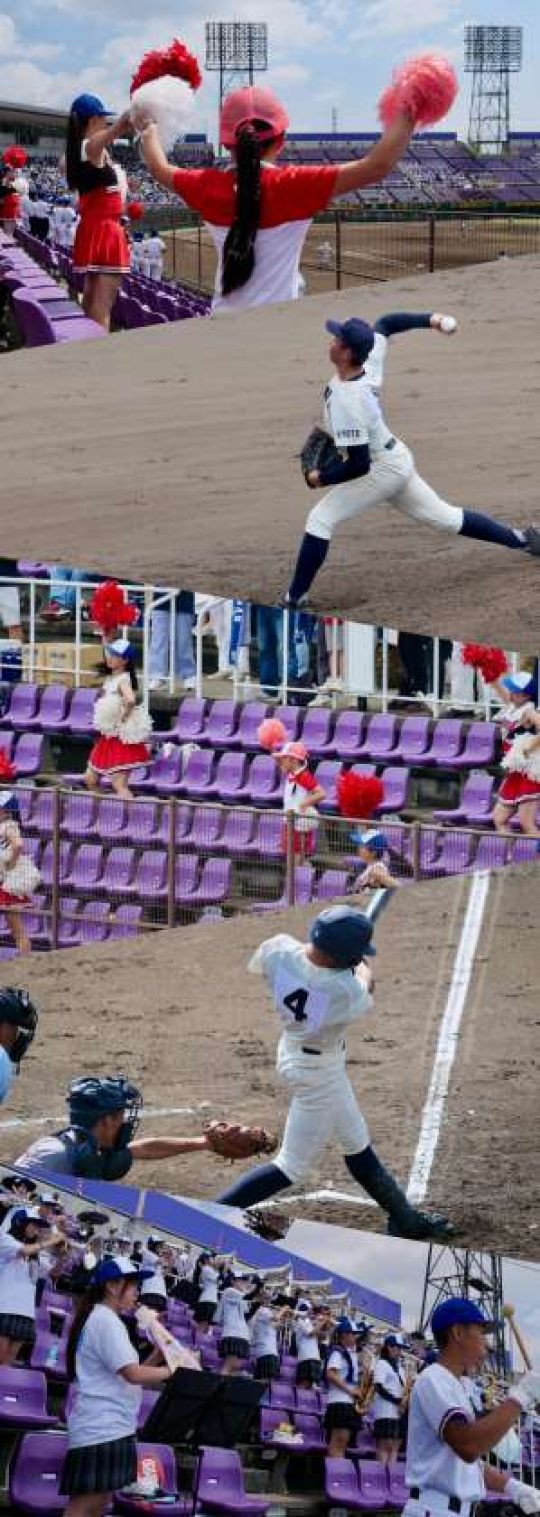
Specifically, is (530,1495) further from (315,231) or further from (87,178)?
(315,231)

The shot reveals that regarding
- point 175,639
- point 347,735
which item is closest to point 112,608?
point 175,639

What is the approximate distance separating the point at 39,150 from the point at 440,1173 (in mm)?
28139

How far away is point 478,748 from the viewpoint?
22.1ft

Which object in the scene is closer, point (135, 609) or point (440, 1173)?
point (440, 1173)

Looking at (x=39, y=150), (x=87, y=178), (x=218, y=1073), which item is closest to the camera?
(x=218, y=1073)

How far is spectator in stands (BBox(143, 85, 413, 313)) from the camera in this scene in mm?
5910

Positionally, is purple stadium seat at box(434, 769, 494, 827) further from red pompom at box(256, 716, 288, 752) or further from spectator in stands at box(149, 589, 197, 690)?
spectator in stands at box(149, 589, 197, 690)

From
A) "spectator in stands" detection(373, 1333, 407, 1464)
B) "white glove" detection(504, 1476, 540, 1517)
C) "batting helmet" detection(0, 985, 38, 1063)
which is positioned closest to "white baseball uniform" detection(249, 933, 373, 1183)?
"batting helmet" detection(0, 985, 38, 1063)

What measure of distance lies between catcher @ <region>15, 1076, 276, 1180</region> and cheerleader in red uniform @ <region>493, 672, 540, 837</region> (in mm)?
1795

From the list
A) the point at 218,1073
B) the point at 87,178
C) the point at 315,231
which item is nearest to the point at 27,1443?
the point at 218,1073

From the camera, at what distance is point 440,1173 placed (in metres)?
4.64

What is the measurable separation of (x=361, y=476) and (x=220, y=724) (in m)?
1.90

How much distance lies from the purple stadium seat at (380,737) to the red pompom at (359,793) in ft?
0.42

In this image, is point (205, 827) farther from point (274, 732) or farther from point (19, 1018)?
point (19, 1018)
